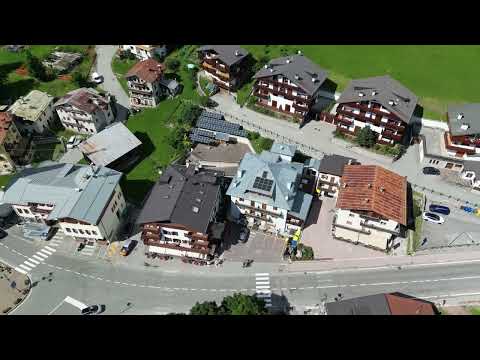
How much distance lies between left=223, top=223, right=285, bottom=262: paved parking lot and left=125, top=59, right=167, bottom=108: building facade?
133ft

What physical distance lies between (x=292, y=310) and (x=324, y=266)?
9875mm

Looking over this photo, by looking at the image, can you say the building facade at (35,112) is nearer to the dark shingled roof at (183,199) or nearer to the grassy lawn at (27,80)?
the grassy lawn at (27,80)

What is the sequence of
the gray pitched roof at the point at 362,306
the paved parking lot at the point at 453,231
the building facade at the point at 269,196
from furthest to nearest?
the paved parking lot at the point at 453,231 → the building facade at the point at 269,196 → the gray pitched roof at the point at 362,306

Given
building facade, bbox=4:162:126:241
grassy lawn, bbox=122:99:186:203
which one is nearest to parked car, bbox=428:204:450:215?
grassy lawn, bbox=122:99:186:203

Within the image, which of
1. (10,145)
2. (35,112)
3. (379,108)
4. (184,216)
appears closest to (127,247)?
(184,216)

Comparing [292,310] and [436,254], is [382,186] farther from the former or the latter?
[292,310]

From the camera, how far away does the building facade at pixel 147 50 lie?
108062 mm

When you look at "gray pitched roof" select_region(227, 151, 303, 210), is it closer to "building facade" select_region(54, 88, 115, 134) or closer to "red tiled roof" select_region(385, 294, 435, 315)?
"red tiled roof" select_region(385, 294, 435, 315)

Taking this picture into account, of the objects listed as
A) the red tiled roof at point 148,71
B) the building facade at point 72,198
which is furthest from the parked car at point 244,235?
the red tiled roof at point 148,71

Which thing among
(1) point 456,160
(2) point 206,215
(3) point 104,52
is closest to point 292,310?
(2) point 206,215

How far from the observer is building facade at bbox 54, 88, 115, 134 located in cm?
8969

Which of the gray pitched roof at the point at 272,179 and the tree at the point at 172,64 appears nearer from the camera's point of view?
the gray pitched roof at the point at 272,179

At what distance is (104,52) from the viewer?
116 metres

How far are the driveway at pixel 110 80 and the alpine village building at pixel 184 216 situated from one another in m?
33.8
